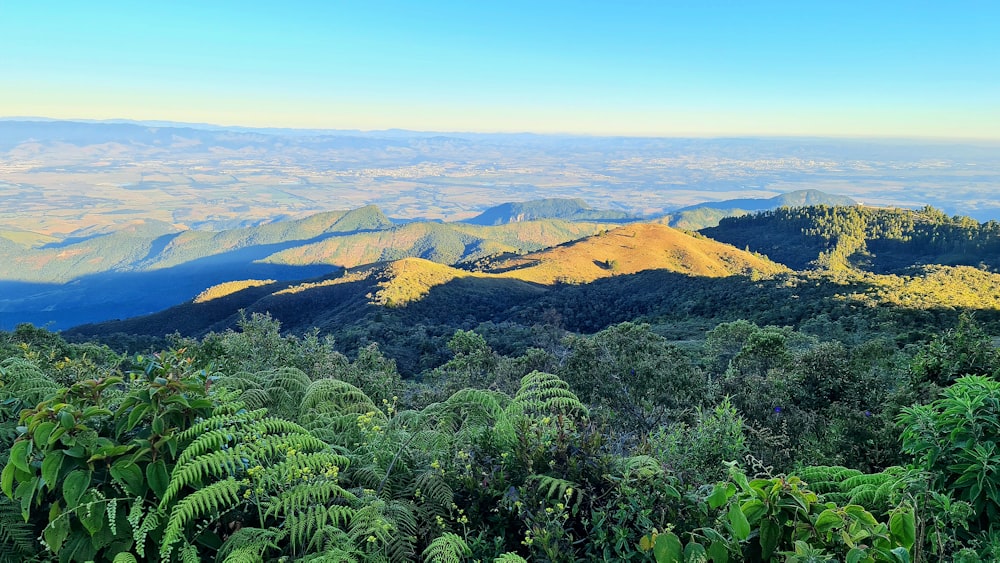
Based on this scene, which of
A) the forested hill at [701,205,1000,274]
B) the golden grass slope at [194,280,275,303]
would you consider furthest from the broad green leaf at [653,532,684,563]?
the forested hill at [701,205,1000,274]

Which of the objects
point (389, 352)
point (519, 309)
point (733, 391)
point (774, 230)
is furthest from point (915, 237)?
point (733, 391)

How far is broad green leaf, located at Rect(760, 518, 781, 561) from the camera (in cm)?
254

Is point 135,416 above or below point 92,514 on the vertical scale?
above

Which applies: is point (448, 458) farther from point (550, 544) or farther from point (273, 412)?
point (273, 412)

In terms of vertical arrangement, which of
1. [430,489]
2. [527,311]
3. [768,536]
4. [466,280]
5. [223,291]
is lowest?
[223,291]

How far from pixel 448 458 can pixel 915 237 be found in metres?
122

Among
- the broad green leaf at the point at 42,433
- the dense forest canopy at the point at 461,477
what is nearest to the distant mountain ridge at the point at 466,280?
the dense forest canopy at the point at 461,477

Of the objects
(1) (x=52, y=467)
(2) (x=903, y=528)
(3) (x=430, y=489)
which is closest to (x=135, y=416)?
(1) (x=52, y=467)

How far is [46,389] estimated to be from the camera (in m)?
4.12

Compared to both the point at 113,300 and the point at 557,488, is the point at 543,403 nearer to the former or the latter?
the point at 557,488

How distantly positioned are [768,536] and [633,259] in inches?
3391

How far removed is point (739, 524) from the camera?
7.97 feet

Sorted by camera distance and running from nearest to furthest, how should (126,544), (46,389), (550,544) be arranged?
(126,544) < (550,544) < (46,389)

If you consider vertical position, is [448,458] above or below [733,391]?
above
